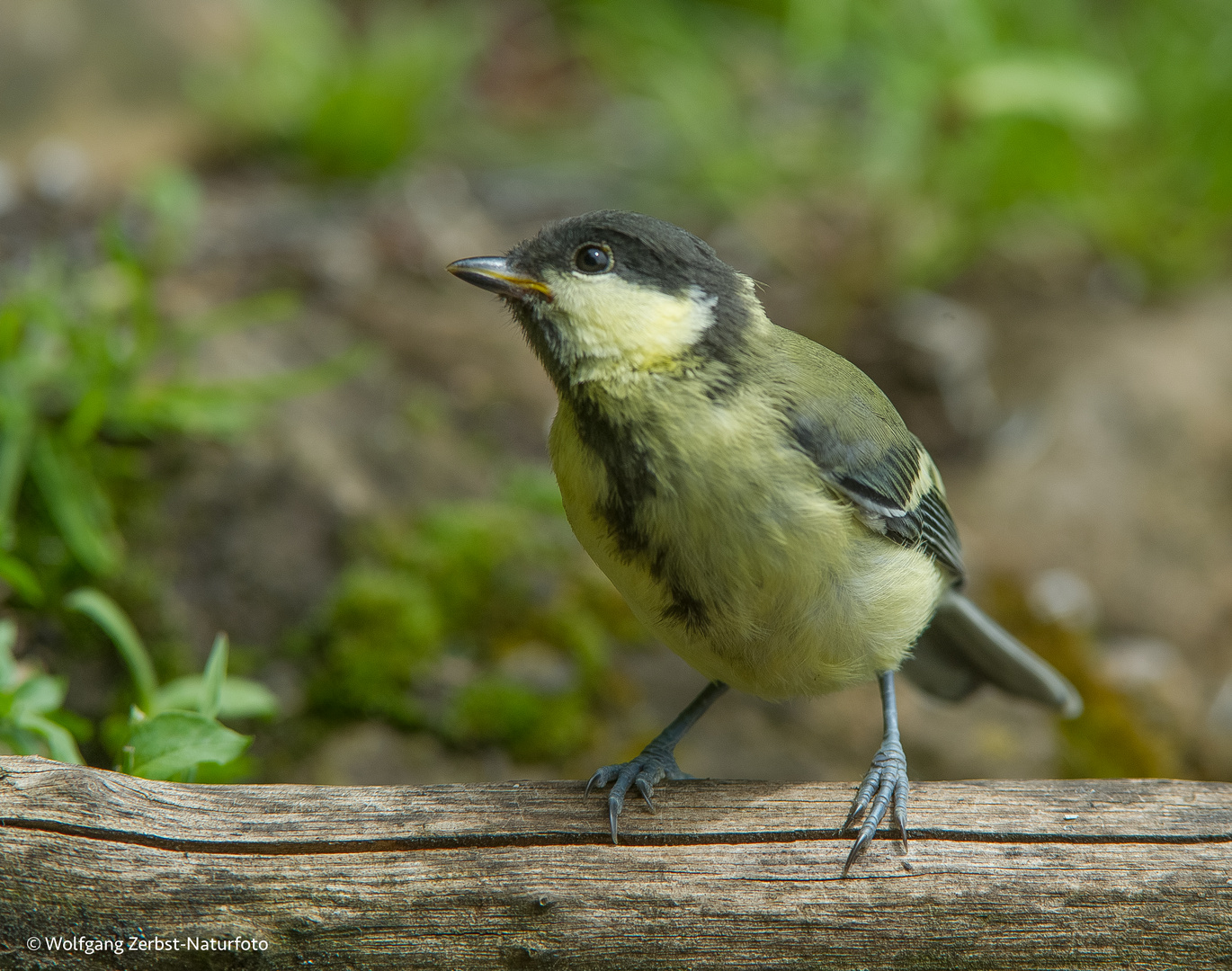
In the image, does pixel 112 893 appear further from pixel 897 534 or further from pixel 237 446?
pixel 237 446

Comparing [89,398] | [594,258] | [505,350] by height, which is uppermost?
[505,350]

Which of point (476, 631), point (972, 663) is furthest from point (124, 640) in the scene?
point (972, 663)

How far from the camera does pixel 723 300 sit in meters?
2.82

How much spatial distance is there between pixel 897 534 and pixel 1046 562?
2.91 meters

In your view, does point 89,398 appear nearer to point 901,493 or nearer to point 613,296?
point 613,296

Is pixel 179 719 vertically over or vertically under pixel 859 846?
under

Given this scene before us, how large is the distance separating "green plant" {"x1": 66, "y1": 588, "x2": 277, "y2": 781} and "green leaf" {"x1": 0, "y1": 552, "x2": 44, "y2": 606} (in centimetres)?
18

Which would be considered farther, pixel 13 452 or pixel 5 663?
pixel 13 452

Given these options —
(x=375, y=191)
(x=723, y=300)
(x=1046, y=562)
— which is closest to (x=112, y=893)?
(x=723, y=300)

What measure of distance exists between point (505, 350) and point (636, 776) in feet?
11.7

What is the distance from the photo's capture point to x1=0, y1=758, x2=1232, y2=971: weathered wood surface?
7.91 ft

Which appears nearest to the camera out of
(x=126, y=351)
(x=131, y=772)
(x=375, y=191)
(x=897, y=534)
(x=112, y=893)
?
(x=112, y=893)

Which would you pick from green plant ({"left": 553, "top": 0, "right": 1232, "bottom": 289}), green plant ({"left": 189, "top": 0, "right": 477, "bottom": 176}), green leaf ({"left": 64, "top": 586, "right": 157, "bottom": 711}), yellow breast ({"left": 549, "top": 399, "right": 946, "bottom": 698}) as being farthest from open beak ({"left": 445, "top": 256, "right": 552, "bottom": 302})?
green plant ({"left": 189, "top": 0, "right": 477, "bottom": 176})

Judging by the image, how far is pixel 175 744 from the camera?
2738 millimetres
